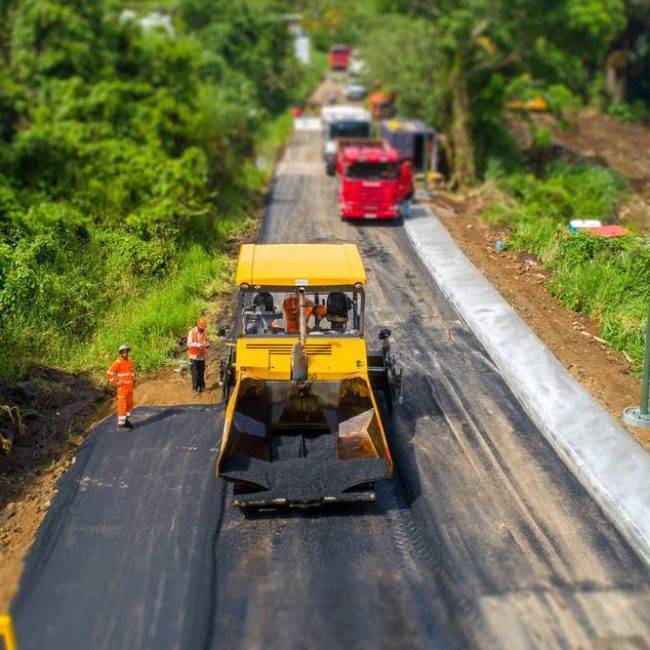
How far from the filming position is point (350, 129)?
36.8 meters

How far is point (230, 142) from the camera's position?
118 feet

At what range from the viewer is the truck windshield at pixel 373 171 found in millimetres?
26062

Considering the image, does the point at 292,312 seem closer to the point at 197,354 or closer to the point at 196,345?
the point at 196,345

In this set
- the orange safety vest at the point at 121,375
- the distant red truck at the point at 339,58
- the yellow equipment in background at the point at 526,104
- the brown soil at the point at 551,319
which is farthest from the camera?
the distant red truck at the point at 339,58

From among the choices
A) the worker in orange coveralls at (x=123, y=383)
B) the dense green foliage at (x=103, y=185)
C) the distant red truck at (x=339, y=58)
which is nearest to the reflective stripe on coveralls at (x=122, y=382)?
the worker in orange coveralls at (x=123, y=383)

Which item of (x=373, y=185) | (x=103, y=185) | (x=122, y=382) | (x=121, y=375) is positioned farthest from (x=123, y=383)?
(x=373, y=185)

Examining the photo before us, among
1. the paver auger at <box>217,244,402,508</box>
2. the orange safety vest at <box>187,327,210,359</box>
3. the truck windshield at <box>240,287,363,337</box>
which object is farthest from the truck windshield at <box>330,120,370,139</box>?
the truck windshield at <box>240,287,363,337</box>

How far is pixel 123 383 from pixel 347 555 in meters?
5.06

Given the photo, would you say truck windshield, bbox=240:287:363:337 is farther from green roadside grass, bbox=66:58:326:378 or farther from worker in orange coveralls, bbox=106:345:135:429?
green roadside grass, bbox=66:58:326:378

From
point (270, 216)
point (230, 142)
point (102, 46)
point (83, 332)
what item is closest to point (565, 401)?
point (83, 332)

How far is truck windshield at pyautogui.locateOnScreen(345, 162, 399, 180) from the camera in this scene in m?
26.1

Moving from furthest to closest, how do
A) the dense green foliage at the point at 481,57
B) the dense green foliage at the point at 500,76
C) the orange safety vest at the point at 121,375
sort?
1. the dense green foliage at the point at 481,57
2. the dense green foliage at the point at 500,76
3. the orange safety vest at the point at 121,375

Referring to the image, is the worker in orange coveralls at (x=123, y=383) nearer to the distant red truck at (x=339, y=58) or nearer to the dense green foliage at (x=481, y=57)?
the dense green foliage at (x=481, y=57)

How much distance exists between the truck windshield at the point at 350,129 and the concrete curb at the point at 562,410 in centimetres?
1685
